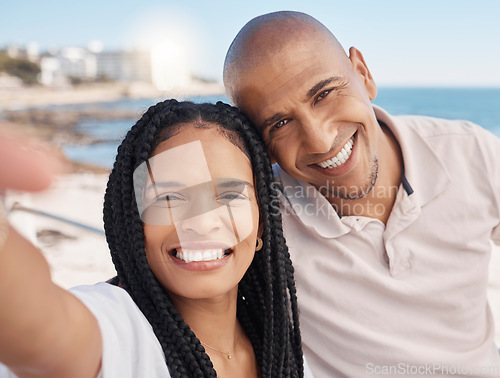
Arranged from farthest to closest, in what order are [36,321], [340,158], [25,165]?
[340,158], [36,321], [25,165]

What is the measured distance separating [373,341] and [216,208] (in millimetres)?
911

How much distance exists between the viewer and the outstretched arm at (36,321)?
0.64m

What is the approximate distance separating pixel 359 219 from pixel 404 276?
0.27 meters

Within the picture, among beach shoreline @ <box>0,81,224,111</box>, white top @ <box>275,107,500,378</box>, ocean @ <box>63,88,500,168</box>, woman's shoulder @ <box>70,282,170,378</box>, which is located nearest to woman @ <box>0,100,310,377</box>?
woman's shoulder @ <box>70,282,170,378</box>

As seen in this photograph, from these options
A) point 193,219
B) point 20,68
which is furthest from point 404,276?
point 20,68

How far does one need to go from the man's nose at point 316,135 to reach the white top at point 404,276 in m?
0.28

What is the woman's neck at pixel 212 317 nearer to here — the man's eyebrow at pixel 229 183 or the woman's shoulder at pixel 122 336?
the woman's shoulder at pixel 122 336

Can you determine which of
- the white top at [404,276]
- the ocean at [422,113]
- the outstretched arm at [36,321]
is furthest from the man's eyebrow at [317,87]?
the ocean at [422,113]

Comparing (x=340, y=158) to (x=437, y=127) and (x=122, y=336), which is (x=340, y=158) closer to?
(x=437, y=127)

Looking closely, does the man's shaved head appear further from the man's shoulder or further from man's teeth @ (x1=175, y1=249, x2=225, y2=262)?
man's teeth @ (x1=175, y1=249, x2=225, y2=262)

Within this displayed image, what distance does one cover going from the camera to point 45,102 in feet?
128

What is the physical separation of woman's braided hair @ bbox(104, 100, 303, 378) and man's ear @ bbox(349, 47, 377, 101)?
72 centimetres

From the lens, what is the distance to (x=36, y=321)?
71 cm

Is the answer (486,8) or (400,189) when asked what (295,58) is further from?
(486,8)
